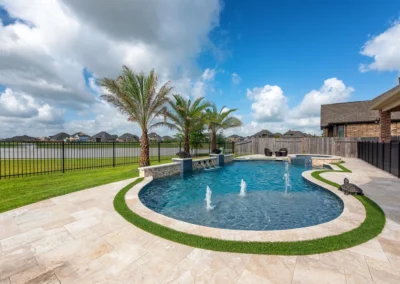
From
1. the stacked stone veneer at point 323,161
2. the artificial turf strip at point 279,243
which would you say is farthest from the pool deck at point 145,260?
the stacked stone veneer at point 323,161

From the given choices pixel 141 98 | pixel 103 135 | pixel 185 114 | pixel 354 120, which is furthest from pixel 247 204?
pixel 103 135

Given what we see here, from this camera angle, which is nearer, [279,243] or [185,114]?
[279,243]

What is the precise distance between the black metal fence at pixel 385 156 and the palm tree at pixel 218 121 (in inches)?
412

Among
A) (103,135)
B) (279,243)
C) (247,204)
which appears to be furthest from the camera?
(103,135)

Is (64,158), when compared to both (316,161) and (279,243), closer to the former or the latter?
(279,243)

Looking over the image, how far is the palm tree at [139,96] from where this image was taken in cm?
1005

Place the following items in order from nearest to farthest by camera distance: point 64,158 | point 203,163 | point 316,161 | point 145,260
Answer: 1. point 145,260
2. point 64,158
3. point 203,163
4. point 316,161

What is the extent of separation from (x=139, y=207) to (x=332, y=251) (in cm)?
385

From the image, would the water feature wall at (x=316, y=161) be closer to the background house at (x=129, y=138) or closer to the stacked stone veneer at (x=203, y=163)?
the stacked stone veneer at (x=203, y=163)

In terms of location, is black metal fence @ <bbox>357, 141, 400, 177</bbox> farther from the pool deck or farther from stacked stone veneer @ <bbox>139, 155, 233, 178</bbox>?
stacked stone veneer @ <bbox>139, 155, 233, 178</bbox>

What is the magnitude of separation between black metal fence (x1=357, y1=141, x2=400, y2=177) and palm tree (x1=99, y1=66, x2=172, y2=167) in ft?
36.9

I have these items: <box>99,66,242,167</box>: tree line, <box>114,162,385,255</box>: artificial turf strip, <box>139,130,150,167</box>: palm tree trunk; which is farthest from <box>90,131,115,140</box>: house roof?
<box>114,162,385,255</box>: artificial turf strip

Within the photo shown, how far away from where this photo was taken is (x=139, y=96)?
10.4 m

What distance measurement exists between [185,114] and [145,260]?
13.1 meters
